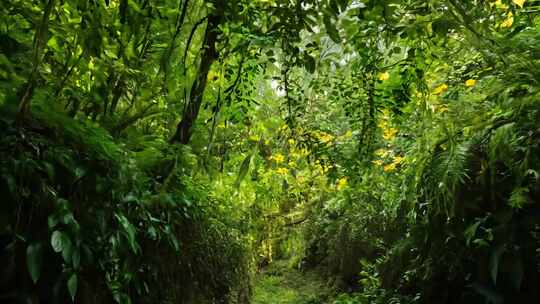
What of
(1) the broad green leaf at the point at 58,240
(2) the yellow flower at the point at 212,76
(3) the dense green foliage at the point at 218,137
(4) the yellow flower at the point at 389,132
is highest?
(4) the yellow flower at the point at 389,132

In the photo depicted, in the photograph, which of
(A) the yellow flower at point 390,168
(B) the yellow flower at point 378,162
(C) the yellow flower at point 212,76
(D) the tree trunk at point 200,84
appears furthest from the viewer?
(B) the yellow flower at point 378,162

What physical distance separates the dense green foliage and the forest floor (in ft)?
4.57

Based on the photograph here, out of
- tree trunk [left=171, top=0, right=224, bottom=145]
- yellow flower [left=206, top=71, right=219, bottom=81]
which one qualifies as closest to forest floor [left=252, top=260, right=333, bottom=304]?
tree trunk [left=171, top=0, right=224, bottom=145]

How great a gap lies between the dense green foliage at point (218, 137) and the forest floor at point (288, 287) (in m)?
1.39

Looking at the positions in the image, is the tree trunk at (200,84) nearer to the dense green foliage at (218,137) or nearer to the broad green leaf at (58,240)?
the dense green foliage at (218,137)

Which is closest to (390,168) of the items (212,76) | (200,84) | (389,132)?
(389,132)

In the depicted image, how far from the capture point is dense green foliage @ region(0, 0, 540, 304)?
1246mm

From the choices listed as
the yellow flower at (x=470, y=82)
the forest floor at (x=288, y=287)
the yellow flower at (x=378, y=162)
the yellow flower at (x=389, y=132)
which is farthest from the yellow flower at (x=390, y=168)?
the forest floor at (x=288, y=287)

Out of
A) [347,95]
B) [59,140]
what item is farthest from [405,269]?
[59,140]

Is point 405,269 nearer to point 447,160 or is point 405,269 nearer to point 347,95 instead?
point 447,160

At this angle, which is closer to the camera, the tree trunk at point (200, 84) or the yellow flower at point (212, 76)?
the tree trunk at point (200, 84)

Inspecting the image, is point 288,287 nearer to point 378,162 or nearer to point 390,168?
point 378,162

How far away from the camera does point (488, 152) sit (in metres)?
1.87

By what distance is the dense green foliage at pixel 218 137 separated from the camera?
49.1 inches
